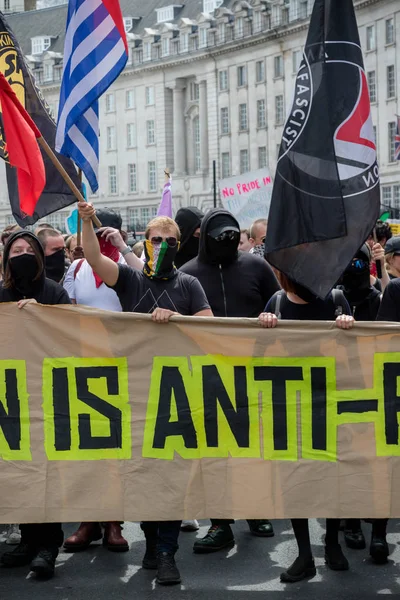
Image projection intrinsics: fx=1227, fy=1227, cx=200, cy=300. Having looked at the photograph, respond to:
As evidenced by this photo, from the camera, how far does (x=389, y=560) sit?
655 cm

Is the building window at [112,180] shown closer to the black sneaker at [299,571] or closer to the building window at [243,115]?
the building window at [243,115]

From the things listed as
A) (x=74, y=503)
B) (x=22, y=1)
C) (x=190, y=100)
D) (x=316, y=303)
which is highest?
(x=22, y=1)

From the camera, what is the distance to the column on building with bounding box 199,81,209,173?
79312mm

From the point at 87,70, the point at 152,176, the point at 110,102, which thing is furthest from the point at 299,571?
the point at 110,102

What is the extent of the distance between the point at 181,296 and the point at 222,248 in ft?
2.74

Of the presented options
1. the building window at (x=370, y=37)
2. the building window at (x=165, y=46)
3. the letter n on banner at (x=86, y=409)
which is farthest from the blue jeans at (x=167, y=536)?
the building window at (x=165, y=46)

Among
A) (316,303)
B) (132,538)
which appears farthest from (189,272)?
(132,538)

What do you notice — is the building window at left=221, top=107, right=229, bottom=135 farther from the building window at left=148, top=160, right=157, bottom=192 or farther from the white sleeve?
the white sleeve

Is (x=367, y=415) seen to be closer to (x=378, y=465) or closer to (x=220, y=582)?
(x=378, y=465)

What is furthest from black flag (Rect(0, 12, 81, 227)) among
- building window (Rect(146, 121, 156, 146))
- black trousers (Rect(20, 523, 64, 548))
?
building window (Rect(146, 121, 156, 146))

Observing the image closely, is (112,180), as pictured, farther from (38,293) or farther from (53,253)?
(38,293)

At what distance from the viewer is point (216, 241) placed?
23.8 feet

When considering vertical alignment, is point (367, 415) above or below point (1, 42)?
below

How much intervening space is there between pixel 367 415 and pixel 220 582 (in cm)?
112
